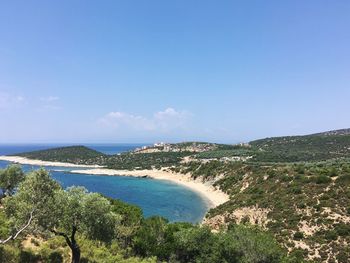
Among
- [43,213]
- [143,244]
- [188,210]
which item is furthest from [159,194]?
[43,213]

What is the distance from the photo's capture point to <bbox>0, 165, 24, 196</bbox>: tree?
45188 mm

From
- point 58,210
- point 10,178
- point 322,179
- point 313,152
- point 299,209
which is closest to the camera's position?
point 58,210

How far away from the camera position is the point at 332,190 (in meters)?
55.8

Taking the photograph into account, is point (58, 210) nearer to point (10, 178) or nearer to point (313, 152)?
point (10, 178)

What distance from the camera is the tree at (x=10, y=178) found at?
45.2m

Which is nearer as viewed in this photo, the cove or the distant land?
the distant land

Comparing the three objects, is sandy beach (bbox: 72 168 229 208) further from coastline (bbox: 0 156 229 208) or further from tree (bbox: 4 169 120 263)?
tree (bbox: 4 169 120 263)

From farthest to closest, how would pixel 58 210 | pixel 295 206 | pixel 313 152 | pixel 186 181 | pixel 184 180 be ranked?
pixel 313 152 → pixel 184 180 → pixel 186 181 → pixel 295 206 → pixel 58 210

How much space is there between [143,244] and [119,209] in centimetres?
922

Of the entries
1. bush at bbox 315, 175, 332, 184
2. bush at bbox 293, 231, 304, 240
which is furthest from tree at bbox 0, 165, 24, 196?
bush at bbox 315, 175, 332, 184

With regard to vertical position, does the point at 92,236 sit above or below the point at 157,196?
above

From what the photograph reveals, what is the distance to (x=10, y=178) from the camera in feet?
148

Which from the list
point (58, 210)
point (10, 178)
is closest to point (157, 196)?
point (10, 178)

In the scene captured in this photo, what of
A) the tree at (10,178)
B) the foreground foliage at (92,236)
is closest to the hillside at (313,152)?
the tree at (10,178)
